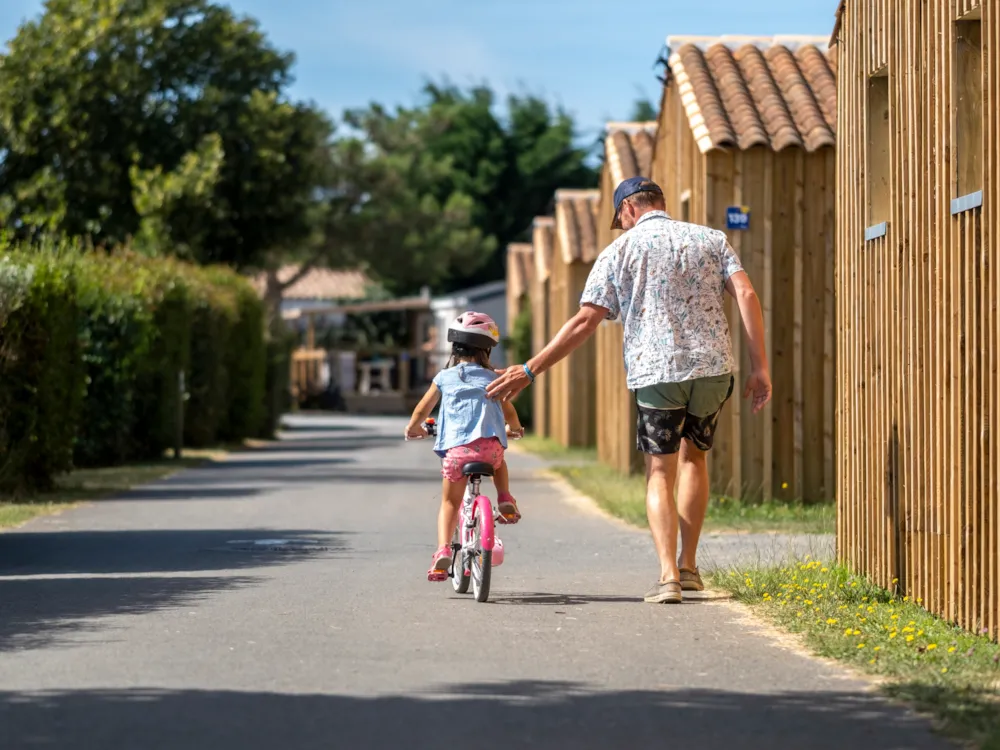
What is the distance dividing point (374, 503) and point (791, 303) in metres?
4.35

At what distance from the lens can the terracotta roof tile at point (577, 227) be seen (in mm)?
30703

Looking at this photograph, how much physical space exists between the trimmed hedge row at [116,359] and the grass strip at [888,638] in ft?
28.4

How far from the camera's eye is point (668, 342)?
9.31m

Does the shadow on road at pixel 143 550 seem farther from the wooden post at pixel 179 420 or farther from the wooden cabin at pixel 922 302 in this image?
the wooden post at pixel 179 420

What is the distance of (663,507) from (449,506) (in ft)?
3.93

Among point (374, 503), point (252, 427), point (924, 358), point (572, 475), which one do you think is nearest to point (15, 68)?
point (252, 427)

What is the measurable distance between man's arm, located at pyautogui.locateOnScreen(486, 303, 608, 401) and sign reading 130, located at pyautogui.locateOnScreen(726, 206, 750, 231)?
682 centimetres

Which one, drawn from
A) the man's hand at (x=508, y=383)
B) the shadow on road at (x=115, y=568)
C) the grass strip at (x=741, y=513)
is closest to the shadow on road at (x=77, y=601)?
the shadow on road at (x=115, y=568)

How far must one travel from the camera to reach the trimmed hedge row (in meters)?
17.1

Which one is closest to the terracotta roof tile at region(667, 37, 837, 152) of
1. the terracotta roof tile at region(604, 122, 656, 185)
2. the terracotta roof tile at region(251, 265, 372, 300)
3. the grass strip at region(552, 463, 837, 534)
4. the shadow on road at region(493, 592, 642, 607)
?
the grass strip at region(552, 463, 837, 534)

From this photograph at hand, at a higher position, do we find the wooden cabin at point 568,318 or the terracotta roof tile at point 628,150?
the terracotta roof tile at point 628,150

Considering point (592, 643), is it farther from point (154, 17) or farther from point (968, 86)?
point (154, 17)

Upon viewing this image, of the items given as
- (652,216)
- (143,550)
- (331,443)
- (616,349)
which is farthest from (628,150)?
(652,216)

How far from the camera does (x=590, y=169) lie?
79.8 metres
